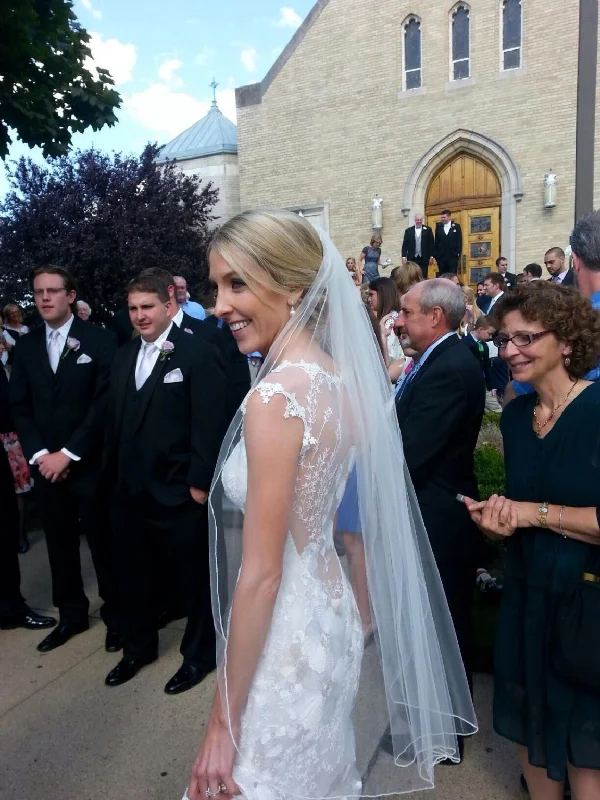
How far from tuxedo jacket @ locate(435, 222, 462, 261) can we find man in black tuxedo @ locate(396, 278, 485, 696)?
13.8 metres

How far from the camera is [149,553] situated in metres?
3.57

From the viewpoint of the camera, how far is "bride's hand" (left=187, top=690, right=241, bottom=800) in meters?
1.44

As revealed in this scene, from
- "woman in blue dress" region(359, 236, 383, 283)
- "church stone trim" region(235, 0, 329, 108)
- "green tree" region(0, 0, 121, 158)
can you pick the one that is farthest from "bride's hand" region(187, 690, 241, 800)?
"church stone trim" region(235, 0, 329, 108)

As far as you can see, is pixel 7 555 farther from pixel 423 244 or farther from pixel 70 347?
pixel 423 244

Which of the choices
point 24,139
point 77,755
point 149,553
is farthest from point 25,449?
point 24,139

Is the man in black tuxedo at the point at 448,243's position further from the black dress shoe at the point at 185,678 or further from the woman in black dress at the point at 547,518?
the woman in black dress at the point at 547,518

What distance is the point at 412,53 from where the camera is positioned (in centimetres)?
1773

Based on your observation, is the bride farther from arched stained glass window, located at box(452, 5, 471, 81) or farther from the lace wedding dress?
arched stained glass window, located at box(452, 5, 471, 81)

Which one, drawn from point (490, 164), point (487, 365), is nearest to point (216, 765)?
point (487, 365)

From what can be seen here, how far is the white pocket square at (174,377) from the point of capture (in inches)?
131

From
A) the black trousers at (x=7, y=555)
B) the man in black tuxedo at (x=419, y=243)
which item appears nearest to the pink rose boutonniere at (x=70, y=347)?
the black trousers at (x=7, y=555)

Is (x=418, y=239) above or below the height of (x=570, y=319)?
above

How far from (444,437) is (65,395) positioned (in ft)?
7.68

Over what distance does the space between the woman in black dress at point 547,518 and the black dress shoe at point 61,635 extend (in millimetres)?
2741
